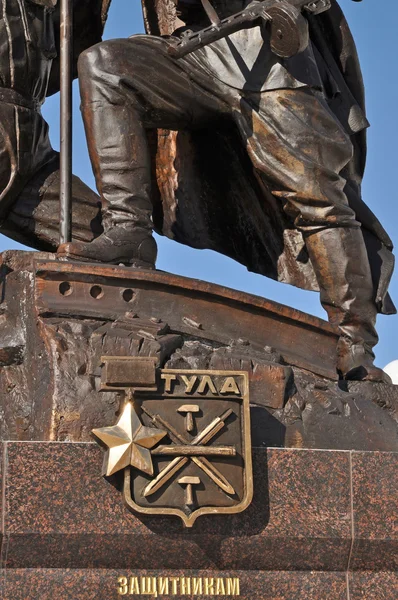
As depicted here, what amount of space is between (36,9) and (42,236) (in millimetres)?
1368

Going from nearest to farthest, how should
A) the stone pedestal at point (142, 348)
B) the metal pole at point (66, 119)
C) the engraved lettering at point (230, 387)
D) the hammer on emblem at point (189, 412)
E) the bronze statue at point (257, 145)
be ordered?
the hammer on emblem at point (189, 412) < the engraved lettering at point (230, 387) < the stone pedestal at point (142, 348) < the bronze statue at point (257, 145) < the metal pole at point (66, 119)

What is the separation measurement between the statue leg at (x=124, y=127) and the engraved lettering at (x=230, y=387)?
1.17 metres

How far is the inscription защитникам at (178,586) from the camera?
259 inches

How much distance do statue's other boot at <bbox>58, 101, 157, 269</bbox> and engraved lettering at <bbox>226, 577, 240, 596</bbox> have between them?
6.11 ft

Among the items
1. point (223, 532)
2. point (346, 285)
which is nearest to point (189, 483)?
point (223, 532)

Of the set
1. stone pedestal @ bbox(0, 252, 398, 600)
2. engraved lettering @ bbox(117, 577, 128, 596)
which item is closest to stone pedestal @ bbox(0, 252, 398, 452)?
stone pedestal @ bbox(0, 252, 398, 600)

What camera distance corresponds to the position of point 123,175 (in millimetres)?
7969

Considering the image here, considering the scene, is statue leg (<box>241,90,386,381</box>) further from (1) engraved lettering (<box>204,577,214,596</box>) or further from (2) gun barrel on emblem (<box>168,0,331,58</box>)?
(1) engraved lettering (<box>204,577,214,596</box>)

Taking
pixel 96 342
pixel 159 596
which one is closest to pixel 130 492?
pixel 159 596

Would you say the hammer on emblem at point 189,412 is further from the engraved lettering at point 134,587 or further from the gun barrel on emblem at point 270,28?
the gun barrel on emblem at point 270,28

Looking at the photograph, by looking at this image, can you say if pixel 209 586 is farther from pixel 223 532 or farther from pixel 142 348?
pixel 142 348

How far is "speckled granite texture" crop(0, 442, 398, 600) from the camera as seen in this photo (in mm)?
6512

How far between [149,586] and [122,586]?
0.13 m

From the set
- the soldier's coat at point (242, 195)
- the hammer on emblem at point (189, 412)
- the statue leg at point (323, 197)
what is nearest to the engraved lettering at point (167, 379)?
the hammer on emblem at point (189, 412)
